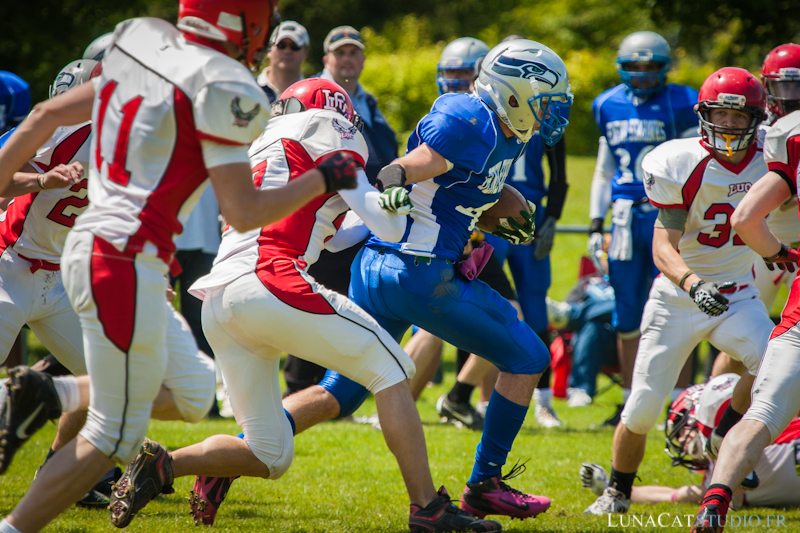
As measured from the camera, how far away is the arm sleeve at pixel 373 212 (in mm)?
3062

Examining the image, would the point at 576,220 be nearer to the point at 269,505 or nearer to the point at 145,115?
the point at 269,505

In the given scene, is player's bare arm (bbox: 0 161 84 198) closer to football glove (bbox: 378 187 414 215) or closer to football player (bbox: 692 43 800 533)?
football glove (bbox: 378 187 414 215)

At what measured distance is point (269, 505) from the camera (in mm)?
4020

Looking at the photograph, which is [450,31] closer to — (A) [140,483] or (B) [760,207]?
(B) [760,207]

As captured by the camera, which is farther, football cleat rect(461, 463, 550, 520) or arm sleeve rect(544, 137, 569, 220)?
arm sleeve rect(544, 137, 569, 220)

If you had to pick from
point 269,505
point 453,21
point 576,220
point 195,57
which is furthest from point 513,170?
point 453,21

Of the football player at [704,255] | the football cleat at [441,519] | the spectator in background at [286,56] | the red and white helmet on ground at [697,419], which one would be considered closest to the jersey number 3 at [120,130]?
the football cleat at [441,519]

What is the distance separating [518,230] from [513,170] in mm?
2590

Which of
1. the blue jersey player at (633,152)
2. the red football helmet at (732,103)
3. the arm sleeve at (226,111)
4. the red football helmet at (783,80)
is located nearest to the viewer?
the arm sleeve at (226,111)

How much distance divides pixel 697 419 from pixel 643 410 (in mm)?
505

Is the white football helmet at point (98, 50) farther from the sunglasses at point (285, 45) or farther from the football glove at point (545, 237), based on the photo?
the football glove at point (545, 237)

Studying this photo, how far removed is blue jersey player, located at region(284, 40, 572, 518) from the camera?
3439 millimetres

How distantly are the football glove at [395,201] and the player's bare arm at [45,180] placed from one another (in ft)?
4.00

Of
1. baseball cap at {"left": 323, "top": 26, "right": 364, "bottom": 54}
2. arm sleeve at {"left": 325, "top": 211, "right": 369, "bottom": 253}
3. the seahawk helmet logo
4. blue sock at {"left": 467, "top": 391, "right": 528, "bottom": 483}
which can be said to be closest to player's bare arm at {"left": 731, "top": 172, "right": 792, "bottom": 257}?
the seahawk helmet logo
